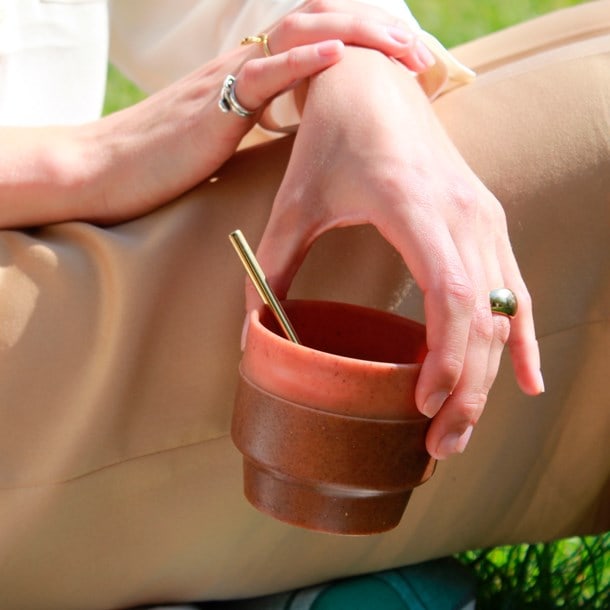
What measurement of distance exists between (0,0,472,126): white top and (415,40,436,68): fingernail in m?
0.10

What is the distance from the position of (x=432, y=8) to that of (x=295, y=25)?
10.1 ft

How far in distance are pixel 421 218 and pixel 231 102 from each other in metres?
0.28

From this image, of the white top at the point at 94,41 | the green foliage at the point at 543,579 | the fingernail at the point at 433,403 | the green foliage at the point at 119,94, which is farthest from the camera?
the green foliage at the point at 119,94

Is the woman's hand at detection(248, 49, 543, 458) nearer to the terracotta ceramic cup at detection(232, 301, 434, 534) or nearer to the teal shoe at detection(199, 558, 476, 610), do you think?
the terracotta ceramic cup at detection(232, 301, 434, 534)

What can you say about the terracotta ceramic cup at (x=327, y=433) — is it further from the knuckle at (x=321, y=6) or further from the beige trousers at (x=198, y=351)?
the knuckle at (x=321, y=6)

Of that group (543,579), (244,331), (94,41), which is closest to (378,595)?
(543,579)

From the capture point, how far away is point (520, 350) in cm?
104

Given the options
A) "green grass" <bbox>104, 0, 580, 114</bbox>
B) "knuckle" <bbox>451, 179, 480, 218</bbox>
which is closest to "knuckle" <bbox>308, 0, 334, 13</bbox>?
"knuckle" <bbox>451, 179, 480, 218</bbox>

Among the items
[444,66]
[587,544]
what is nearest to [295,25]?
[444,66]

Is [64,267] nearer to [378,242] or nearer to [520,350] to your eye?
[378,242]

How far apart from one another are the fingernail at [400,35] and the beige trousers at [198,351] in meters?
0.10

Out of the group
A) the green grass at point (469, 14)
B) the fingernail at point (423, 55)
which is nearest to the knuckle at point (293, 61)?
the fingernail at point (423, 55)

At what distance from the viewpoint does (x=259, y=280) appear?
1.00 metres

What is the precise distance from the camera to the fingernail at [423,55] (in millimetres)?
1203
